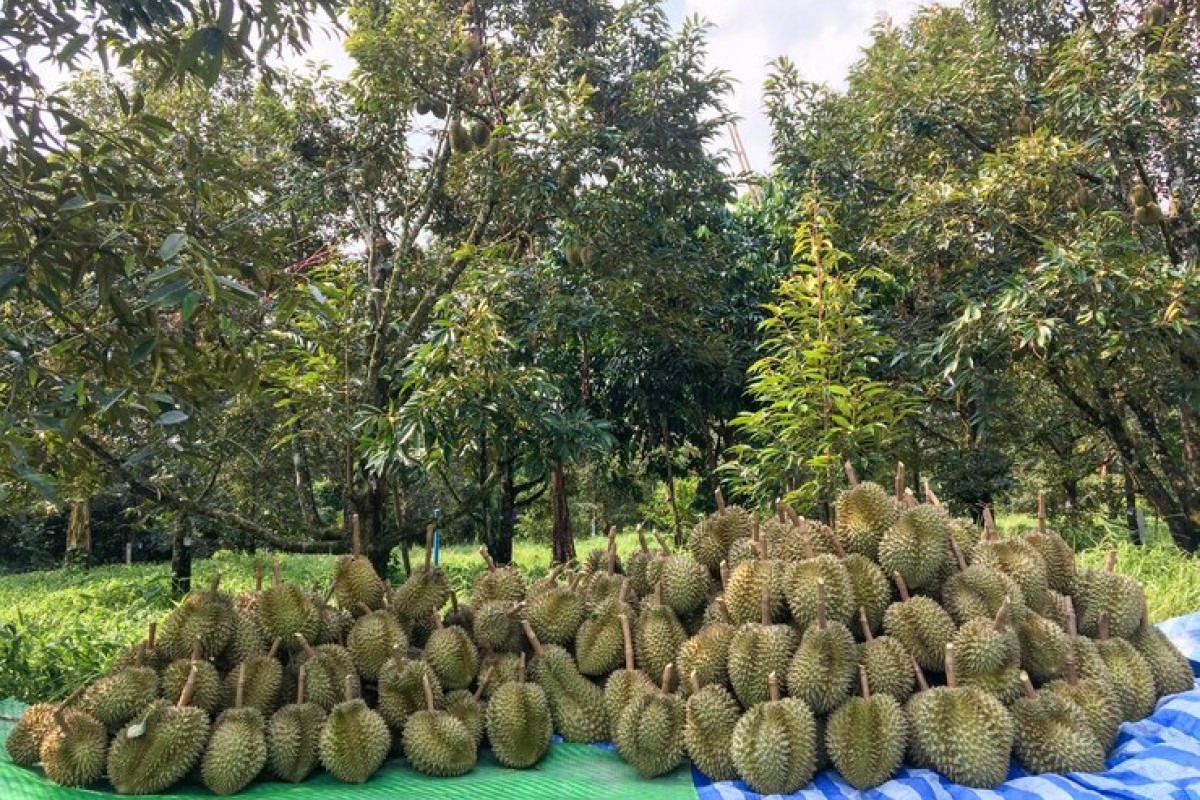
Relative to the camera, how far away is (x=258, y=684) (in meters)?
1.96

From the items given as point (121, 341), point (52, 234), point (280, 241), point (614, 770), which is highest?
point (280, 241)

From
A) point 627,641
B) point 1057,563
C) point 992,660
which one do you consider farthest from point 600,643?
point 1057,563

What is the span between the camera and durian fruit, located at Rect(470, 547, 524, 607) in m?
2.34

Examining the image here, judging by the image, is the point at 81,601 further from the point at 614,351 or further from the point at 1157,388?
the point at 1157,388

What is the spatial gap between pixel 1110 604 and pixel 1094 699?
0.41 meters

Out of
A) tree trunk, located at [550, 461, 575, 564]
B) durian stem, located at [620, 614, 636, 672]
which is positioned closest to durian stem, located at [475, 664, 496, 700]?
durian stem, located at [620, 614, 636, 672]

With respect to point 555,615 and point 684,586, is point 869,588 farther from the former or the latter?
point 555,615

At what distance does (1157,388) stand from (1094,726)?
409 cm

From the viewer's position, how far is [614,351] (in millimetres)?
6328

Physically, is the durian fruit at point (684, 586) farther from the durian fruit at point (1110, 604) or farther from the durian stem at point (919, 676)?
the durian fruit at point (1110, 604)

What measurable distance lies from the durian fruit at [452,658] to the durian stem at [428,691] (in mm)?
73

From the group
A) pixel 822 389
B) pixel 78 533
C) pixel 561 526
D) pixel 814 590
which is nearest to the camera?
pixel 814 590

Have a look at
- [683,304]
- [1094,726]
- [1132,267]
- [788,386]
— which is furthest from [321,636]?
[1132,267]

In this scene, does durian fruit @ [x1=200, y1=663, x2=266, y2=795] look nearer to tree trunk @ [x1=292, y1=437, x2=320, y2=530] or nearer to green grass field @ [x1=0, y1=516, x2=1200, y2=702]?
green grass field @ [x1=0, y1=516, x2=1200, y2=702]
